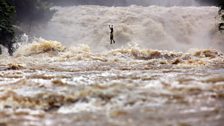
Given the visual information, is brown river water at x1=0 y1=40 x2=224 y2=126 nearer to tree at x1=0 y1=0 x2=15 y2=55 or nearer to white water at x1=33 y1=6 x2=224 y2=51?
tree at x1=0 y1=0 x2=15 y2=55

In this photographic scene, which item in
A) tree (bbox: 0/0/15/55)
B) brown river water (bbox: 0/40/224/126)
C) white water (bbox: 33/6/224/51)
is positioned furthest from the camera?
white water (bbox: 33/6/224/51)

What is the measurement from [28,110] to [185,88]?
12.1 ft

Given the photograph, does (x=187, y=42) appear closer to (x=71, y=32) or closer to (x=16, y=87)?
→ (x=71, y=32)

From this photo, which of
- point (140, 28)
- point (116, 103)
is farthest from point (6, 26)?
point (116, 103)

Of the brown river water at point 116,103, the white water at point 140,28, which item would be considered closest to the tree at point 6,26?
the white water at point 140,28

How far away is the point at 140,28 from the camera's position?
45688 millimetres

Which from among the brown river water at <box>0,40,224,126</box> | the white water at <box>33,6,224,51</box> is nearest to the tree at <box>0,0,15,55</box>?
the white water at <box>33,6,224,51</box>

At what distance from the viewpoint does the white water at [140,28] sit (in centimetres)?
4331

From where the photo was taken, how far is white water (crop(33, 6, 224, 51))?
4331cm

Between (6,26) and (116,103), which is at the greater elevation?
(6,26)

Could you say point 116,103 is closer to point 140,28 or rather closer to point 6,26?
point 6,26

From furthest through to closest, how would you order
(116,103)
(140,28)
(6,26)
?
1. (140,28)
2. (6,26)
3. (116,103)

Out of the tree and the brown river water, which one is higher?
the tree

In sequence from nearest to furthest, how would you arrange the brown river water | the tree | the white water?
the brown river water < the tree < the white water
